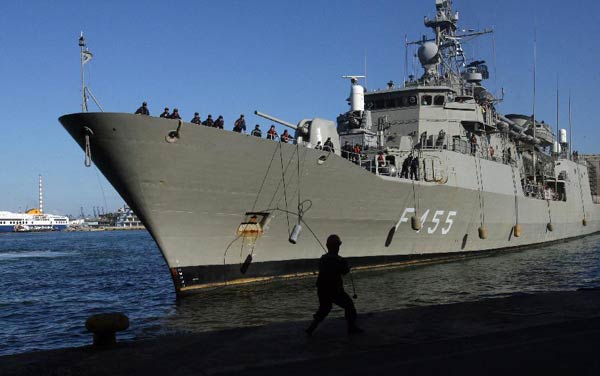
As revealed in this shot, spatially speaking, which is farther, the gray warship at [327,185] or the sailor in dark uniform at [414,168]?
the sailor in dark uniform at [414,168]

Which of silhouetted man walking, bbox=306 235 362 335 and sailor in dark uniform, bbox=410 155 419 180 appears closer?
silhouetted man walking, bbox=306 235 362 335

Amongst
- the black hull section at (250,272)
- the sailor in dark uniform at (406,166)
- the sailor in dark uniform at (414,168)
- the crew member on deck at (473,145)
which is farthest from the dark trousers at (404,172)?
the crew member on deck at (473,145)

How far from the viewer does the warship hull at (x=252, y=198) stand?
516 inches

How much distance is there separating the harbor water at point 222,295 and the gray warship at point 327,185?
34.6 inches

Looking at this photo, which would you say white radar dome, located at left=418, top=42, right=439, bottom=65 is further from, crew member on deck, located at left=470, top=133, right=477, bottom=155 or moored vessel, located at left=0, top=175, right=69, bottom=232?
moored vessel, located at left=0, top=175, right=69, bottom=232

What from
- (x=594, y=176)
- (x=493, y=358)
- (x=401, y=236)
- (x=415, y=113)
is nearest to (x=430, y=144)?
(x=415, y=113)

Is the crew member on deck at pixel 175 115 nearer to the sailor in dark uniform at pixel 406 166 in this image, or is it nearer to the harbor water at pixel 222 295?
the harbor water at pixel 222 295

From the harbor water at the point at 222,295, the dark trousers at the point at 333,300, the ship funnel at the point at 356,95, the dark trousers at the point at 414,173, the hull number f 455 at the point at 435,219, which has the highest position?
the ship funnel at the point at 356,95

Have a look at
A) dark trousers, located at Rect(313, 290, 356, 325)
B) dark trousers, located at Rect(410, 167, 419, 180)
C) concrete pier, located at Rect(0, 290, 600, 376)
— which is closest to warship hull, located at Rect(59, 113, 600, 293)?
dark trousers, located at Rect(410, 167, 419, 180)

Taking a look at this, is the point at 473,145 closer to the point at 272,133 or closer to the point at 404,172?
the point at 404,172

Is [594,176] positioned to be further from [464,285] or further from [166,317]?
[166,317]

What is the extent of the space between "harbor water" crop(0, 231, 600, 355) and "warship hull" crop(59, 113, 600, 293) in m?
0.78

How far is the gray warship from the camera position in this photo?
1332cm

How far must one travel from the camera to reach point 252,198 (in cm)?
1478
